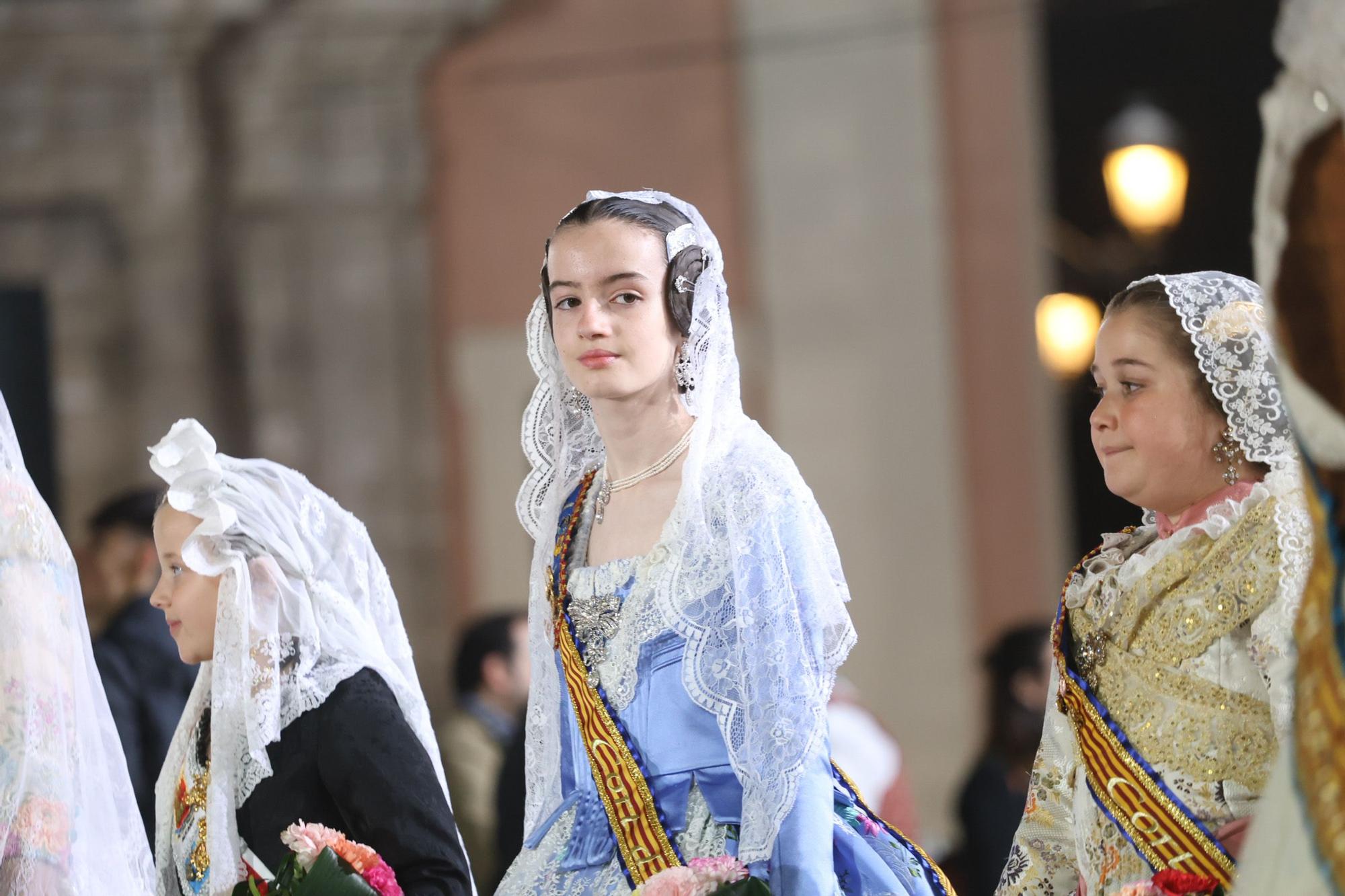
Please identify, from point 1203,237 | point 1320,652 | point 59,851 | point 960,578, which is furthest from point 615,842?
point 1203,237

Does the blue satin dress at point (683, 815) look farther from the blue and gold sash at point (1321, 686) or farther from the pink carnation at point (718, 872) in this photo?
the blue and gold sash at point (1321, 686)

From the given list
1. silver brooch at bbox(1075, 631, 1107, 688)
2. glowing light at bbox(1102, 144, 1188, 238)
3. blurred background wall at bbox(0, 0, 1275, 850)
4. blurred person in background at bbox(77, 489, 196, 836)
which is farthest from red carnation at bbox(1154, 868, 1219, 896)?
blurred background wall at bbox(0, 0, 1275, 850)

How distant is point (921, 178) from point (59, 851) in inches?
248

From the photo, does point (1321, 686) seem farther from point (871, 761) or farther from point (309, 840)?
point (871, 761)

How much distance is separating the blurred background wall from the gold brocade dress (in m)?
5.69

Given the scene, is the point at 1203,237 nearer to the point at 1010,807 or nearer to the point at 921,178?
the point at 921,178

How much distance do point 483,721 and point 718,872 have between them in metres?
4.31

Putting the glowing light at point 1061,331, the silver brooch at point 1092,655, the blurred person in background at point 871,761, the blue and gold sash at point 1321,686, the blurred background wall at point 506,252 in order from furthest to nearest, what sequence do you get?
the glowing light at point 1061,331 → the blurred background wall at point 506,252 → the blurred person in background at point 871,761 → the silver brooch at point 1092,655 → the blue and gold sash at point 1321,686

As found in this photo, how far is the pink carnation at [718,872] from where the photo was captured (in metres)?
2.67

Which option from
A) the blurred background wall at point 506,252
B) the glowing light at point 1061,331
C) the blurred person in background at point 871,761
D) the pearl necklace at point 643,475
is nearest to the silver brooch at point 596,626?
the pearl necklace at point 643,475

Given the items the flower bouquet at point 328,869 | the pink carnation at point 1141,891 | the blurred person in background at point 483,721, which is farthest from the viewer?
the blurred person in background at point 483,721

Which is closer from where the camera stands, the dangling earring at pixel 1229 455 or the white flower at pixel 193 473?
the dangling earring at pixel 1229 455

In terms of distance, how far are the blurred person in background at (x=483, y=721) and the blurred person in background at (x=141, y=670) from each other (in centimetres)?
169

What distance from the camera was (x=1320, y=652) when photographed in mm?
1685
